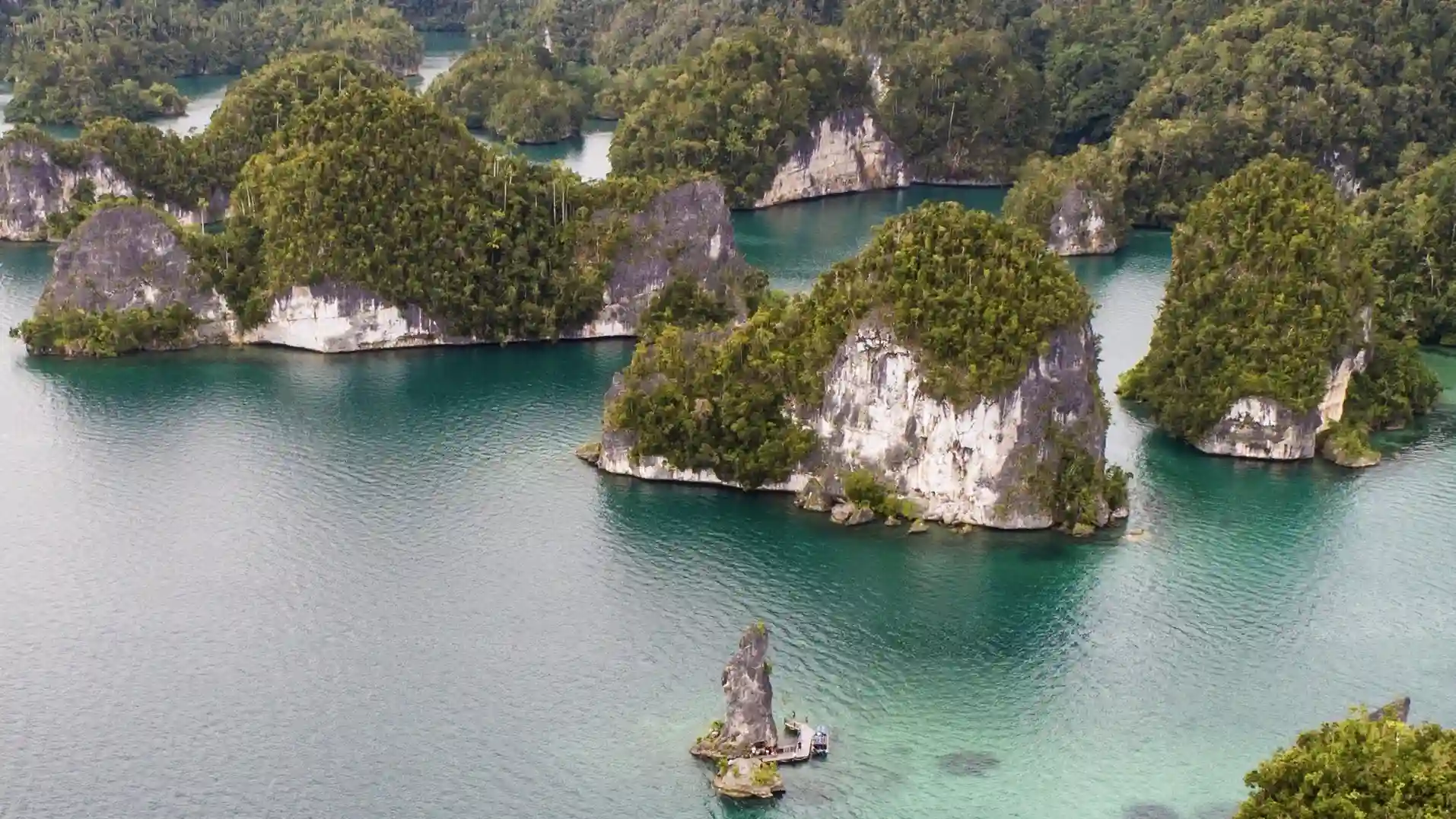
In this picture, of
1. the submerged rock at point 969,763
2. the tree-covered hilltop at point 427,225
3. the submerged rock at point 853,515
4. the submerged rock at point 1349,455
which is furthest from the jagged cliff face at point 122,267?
the submerged rock at point 1349,455

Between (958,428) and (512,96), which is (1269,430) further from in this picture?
(512,96)

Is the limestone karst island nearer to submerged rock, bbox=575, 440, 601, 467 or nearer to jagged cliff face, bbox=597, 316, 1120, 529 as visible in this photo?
jagged cliff face, bbox=597, 316, 1120, 529

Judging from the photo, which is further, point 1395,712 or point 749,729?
point 749,729

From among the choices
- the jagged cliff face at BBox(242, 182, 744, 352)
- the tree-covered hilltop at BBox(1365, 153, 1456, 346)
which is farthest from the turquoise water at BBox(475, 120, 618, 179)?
the tree-covered hilltop at BBox(1365, 153, 1456, 346)

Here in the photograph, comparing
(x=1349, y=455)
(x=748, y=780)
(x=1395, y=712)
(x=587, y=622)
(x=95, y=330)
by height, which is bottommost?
(x=748, y=780)

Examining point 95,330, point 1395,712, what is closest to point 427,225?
point 95,330

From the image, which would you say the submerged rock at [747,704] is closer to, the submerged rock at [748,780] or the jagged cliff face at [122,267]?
the submerged rock at [748,780]

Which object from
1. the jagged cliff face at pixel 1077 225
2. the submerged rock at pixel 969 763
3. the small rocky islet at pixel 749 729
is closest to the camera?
the small rocky islet at pixel 749 729
